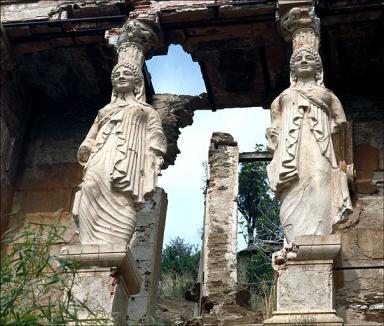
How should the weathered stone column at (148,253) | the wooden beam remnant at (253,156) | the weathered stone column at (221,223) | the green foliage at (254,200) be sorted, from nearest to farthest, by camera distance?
the weathered stone column at (148,253) < the weathered stone column at (221,223) < the wooden beam remnant at (253,156) < the green foliage at (254,200)

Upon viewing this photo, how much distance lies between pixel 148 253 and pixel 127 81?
2.21m

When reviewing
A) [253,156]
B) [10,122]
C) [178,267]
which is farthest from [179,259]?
[10,122]

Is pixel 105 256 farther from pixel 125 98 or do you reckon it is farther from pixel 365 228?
pixel 365 228

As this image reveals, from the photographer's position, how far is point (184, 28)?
35.6ft

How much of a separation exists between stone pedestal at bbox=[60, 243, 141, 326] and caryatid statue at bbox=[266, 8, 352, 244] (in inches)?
58.9

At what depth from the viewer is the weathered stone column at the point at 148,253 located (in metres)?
10.0

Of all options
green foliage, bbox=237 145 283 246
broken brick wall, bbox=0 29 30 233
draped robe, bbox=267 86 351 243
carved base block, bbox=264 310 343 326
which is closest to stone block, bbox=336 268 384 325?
draped robe, bbox=267 86 351 243

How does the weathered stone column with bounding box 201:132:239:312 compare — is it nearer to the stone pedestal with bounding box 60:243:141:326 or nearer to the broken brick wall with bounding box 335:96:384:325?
the broken brick wall with bounding box 335:96:384:325

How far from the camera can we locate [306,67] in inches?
355

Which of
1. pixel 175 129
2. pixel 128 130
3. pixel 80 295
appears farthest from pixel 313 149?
pixel 175 129

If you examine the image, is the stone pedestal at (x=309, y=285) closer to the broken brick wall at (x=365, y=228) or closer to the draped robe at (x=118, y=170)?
the broken brick wall at (x=365, y=228)

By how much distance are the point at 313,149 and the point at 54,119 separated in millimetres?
5132

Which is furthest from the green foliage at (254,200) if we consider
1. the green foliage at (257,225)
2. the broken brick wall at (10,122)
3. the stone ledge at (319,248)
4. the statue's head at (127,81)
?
the stone ledge at (319,248)

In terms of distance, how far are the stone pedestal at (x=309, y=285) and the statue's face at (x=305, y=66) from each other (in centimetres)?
213
